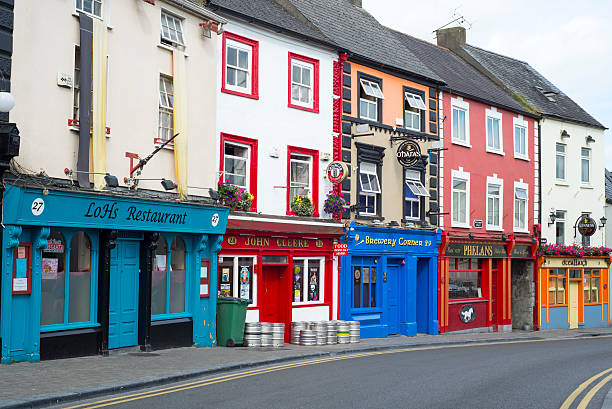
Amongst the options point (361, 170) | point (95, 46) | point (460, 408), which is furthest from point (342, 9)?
point (460, 408)

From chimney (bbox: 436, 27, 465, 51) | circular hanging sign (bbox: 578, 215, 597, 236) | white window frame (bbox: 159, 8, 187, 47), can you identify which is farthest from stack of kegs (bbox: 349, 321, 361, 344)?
chimney (bbox: 436, 27, 465, 51)

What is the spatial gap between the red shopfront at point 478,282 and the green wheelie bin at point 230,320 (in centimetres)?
1069

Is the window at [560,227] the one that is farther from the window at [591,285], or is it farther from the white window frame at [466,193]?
the white window frame at [466,193]

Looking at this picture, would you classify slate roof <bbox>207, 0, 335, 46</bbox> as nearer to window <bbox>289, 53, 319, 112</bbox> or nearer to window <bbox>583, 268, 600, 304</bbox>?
window <bbox>289, 53, 319, 112</bbox>

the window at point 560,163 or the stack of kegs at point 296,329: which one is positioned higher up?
the window at point 560,163

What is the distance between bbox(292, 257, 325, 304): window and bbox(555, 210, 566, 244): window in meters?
15.8

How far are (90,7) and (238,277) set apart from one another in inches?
311

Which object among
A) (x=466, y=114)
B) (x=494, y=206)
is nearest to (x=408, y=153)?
(x=466, y=114)

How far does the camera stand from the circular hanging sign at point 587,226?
33875 millimetres

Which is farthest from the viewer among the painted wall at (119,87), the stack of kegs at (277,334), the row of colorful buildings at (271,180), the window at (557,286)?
the window at (557,286)

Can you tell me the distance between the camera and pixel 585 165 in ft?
118

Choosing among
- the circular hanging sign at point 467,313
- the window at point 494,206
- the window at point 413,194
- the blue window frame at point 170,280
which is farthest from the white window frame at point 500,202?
the blue window frame at point 170,280

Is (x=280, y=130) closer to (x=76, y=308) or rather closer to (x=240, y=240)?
(x=240, y=240)

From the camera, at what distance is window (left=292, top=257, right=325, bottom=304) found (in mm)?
21766
